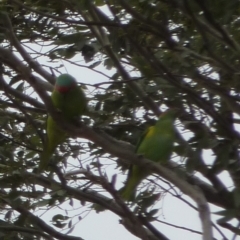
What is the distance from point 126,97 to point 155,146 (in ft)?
0.76

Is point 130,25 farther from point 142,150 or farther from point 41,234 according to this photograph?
point 41,234

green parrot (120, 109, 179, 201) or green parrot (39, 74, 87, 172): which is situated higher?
green parrot (39, 74, 87, 172)

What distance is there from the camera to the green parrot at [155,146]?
2232 millimetres

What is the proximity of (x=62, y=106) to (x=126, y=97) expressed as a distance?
0.27 meters

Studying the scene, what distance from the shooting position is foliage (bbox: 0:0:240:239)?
2012 mm

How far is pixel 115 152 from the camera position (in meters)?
1.97

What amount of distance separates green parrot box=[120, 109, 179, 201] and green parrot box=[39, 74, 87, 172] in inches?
11.5

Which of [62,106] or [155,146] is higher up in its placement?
[62,106]

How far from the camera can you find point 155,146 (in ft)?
7.54

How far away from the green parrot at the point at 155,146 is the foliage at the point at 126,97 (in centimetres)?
5

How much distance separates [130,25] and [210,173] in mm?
637

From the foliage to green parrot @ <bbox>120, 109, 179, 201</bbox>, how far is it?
0.15ft

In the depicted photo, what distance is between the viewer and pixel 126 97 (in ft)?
7.72

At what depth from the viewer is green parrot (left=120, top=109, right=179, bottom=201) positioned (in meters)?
2.23
